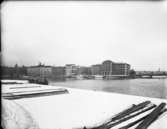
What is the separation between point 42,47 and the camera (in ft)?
6.11

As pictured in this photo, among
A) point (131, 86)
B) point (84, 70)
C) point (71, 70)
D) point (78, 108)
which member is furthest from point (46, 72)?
point (131, 86)

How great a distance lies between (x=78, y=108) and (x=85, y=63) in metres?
0.55

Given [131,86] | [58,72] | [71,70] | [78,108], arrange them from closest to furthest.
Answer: [131,86]
[78,108]
[71,70]
[58,72]

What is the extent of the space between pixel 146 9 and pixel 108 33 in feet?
1.39

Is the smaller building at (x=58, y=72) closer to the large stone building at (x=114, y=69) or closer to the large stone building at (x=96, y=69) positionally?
the large stone building at (x=96, y=69)

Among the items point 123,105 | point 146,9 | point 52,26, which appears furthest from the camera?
point 52,26

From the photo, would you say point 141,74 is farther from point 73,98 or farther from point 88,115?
point 73,98

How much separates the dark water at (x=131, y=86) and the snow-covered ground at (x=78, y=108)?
0.18 ft

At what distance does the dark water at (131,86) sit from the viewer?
4.41 feet

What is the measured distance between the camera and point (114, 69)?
5.06 ft

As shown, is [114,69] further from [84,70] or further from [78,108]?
[78,108]

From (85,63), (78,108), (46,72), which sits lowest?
(78,108)

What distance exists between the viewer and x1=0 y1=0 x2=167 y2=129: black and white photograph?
133 centimetres

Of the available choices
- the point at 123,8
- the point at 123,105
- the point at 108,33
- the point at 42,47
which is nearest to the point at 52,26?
the point at 42,47
